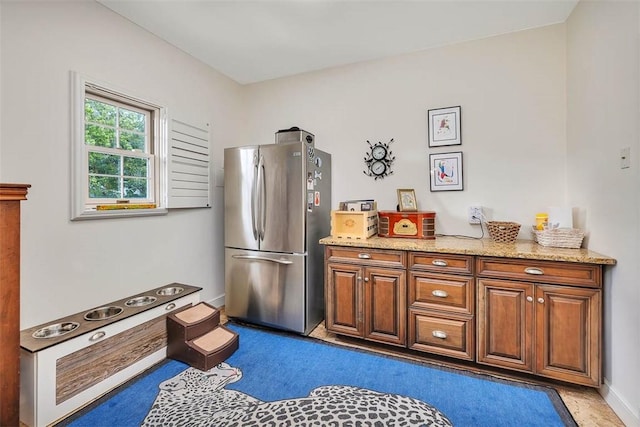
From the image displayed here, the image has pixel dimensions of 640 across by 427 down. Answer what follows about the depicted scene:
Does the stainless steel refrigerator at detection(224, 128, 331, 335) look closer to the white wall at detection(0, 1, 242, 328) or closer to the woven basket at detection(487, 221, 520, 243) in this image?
the white wall at detection(0, 1, 242, 328)

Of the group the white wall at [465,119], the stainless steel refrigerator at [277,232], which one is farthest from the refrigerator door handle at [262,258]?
the white wall at [465,119]

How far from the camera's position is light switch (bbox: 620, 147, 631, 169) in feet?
5.14

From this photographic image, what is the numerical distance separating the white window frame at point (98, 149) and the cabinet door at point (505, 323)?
277cm

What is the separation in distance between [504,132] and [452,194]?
68 centimetres

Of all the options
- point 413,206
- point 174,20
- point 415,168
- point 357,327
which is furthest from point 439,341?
point 174,20

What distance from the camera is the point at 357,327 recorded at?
2.46 meters

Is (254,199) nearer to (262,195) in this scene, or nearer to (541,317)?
(262,195)

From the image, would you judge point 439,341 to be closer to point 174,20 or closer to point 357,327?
point 357,327

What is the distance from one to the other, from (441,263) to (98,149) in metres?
2.74

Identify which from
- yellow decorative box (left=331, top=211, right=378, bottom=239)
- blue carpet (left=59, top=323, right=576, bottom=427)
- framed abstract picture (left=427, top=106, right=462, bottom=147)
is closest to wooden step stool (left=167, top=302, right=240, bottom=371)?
blue carpet (left=59, top=323, right=576, bottom=427)

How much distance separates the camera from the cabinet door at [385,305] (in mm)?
2283

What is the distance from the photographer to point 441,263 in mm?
2156

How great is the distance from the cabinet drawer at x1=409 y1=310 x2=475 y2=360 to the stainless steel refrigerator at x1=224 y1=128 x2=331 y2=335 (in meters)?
0.97

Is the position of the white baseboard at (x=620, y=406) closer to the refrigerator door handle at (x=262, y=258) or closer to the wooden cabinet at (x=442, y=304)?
the wooden cabinet at (x=442, y=304)
